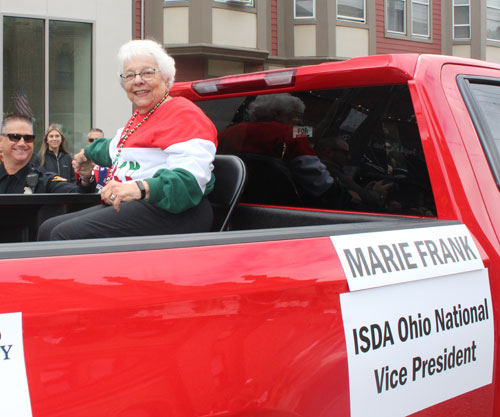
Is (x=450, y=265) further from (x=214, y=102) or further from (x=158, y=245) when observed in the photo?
(x=214, y=102)

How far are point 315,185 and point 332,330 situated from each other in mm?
1237

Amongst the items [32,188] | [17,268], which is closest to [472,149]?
[17,268]

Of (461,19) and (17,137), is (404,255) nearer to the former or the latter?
(17,137)

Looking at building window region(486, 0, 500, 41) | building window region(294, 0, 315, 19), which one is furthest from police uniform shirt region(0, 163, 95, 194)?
building window region(486, 0, 500, 41)

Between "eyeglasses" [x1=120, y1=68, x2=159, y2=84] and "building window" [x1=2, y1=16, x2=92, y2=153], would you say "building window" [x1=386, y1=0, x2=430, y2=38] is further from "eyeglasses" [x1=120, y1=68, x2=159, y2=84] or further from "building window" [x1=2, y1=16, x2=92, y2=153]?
"eyeglasses" [x1=120, y1=68, x2=159, y2=84]

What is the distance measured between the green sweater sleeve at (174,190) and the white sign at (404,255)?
72cm

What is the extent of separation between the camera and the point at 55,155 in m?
7.41

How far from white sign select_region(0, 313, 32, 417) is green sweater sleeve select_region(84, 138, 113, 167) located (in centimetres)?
197

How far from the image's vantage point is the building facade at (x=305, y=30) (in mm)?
14648

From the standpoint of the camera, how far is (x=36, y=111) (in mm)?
12320

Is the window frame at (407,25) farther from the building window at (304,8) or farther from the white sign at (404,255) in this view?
the white sign at (404,255)

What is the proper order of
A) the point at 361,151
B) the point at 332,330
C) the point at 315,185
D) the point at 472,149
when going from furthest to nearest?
the point at 315,185, the point at 361,151, the point at 472,149, the point at 332,330

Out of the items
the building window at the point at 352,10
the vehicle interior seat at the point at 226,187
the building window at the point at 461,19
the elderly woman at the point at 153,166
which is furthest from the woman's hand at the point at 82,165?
the building window at the point at 461,19

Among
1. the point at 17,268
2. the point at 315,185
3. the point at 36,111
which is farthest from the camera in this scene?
the point at 36,111
